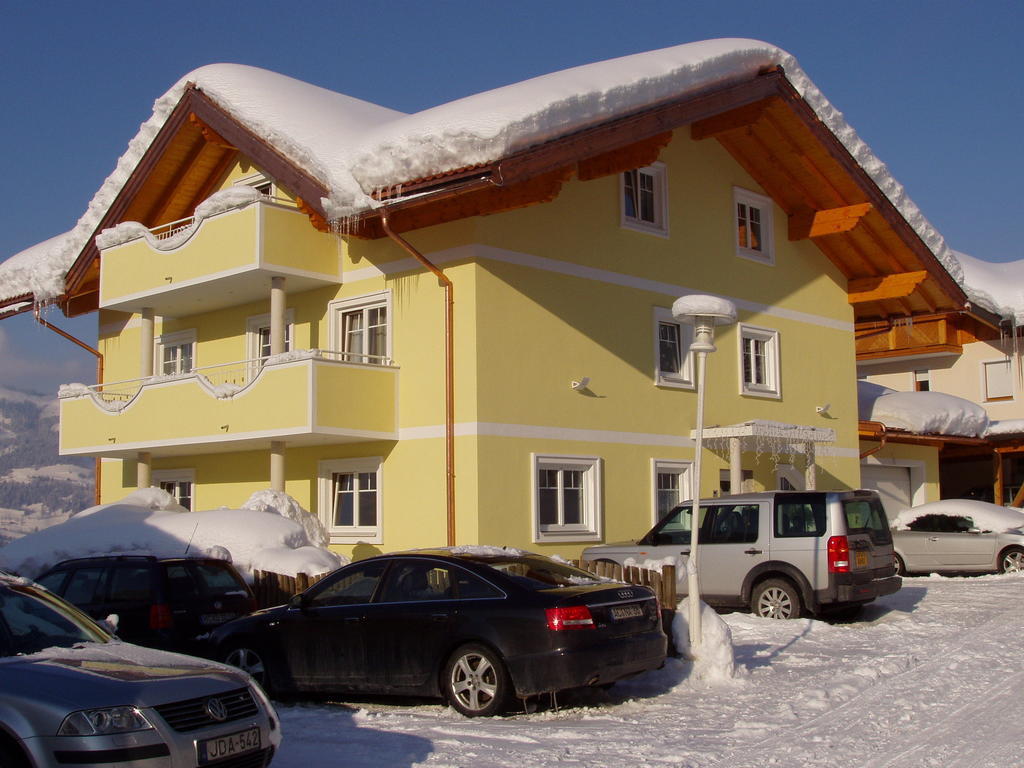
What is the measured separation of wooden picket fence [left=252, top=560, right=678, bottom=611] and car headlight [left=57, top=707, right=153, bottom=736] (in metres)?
6.28

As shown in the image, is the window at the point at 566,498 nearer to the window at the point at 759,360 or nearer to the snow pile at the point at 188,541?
the snow pile at the point at 188,541

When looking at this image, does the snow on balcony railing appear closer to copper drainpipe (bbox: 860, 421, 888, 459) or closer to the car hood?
the car hood

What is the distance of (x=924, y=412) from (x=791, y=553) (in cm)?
1521

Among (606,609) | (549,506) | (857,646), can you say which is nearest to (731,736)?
(606,609)

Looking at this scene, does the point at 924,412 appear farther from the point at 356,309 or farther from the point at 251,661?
the point at 251,661

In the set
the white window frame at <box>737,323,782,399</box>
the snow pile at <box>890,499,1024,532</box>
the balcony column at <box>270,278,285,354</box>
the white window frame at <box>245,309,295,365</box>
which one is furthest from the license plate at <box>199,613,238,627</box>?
the snow pile at <box>890,499,1024,532</box>

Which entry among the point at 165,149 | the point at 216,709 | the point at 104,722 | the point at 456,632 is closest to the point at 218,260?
the point at 165,149

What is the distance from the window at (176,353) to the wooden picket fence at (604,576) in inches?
393

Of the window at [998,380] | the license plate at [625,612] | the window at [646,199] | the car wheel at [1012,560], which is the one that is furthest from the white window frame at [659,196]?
the window at [998,380]

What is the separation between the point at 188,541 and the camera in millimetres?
16047

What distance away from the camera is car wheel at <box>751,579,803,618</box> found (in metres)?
15.3

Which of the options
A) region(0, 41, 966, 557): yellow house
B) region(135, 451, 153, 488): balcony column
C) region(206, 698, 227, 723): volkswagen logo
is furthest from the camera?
region(135, 451, 153, 488): balcony column

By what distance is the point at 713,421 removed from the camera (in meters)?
22.8

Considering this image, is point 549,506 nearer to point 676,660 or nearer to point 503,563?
point 676,660
